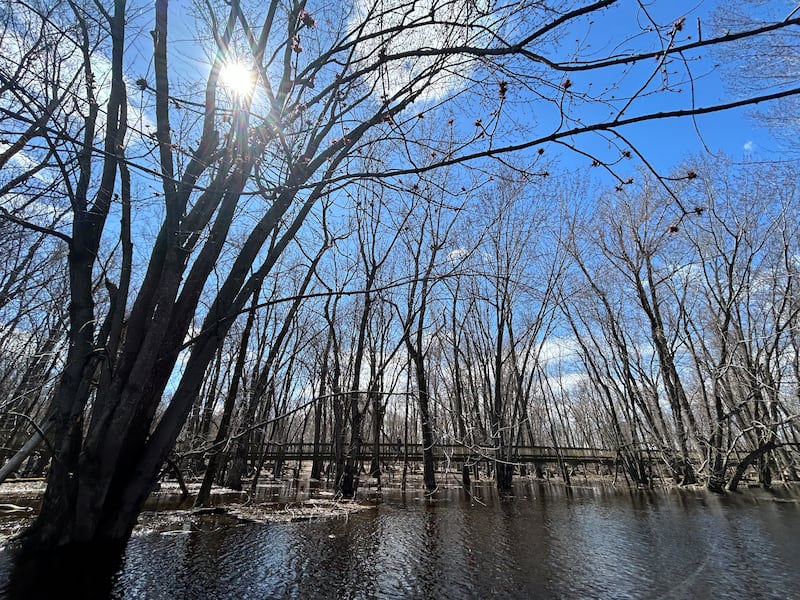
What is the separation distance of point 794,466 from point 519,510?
580 inches

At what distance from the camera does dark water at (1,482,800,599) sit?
11.9ft

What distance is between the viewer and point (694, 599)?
354 centimetres

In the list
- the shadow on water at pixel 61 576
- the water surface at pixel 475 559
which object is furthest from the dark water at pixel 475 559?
the shadow on water at pixel 61 576

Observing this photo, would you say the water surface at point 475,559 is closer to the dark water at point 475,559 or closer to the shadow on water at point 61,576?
the dark water at point 475,559

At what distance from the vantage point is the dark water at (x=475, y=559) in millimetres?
3631

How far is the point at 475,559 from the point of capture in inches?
185

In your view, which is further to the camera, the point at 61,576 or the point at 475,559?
the point at 475,559

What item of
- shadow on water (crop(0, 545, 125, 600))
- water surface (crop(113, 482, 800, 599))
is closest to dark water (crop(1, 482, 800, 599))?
water surface (crop(113, 482, 800, 599))

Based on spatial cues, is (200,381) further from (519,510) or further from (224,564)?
(519,510)

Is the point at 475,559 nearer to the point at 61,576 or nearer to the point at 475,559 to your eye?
the point at 475,559

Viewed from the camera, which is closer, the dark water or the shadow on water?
the shadow on water

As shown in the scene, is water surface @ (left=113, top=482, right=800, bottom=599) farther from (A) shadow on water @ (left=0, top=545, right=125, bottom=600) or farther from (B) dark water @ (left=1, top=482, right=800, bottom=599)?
(A) shadow on water @ (left=0, top=545, right=125, bottom=600)

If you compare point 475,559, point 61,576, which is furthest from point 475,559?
point 61,576

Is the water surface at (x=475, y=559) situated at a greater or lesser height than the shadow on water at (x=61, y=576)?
lesser
